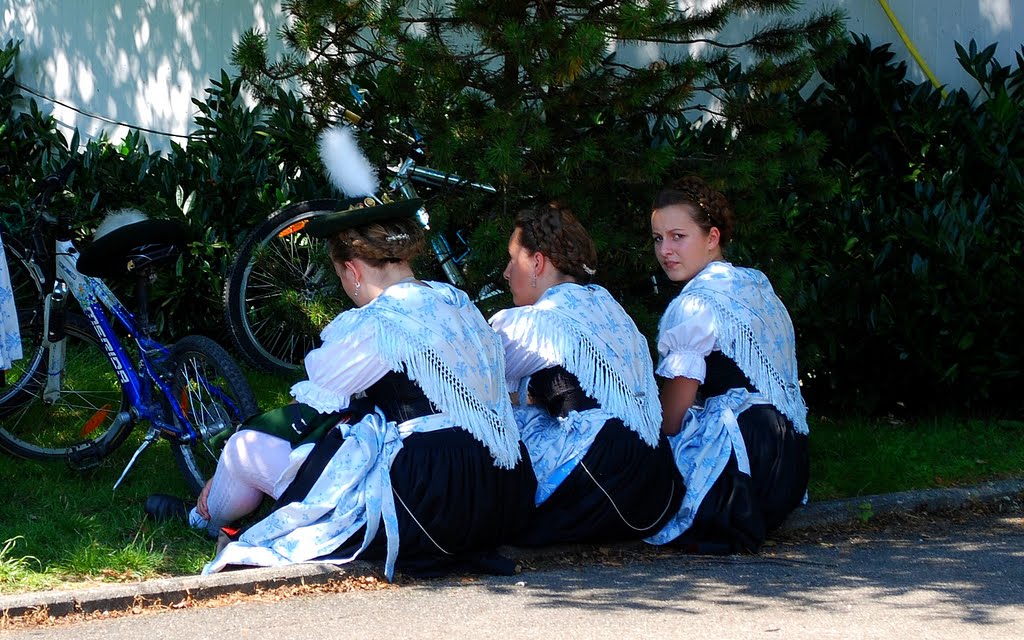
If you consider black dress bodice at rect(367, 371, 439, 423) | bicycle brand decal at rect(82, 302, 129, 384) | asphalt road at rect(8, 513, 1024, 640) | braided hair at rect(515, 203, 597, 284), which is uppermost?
braided hair at rect(515, 203, 597, 284)

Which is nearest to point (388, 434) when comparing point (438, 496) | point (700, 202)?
point (438, 496)

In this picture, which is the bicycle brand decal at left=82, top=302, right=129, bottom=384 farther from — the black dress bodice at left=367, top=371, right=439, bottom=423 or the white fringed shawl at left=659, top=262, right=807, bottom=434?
the white fringed shawl at left=659, top=262, right=807, bottom=434

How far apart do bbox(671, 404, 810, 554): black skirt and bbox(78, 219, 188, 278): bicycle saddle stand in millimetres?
2458

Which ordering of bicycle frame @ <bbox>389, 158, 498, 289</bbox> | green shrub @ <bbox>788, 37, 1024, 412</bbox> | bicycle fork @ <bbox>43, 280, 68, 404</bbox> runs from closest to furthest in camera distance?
bicycle fork @ <bbox>43, 280, 68, 404</bbox>, bicycle frame @ <bbox>389, 158, 498, 289</bbox>, green shrub @ <bbox>788, 37, 1024, 412</bbox>

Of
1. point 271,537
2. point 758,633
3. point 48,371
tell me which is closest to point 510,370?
point 271,537

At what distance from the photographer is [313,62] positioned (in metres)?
6.13

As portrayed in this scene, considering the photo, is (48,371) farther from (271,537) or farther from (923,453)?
(923,453)

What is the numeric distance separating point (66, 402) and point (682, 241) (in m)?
2.88

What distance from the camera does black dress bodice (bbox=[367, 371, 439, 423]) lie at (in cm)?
455

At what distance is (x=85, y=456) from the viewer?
233 inches

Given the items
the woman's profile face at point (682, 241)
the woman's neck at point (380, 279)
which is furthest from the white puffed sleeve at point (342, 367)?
the woman's profile face at point (682, 241)

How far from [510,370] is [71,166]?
232cm

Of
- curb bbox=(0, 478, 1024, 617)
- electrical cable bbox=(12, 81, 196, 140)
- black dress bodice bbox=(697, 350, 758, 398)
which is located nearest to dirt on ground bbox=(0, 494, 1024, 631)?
curb bbox=(0, 478, 1024, 617)

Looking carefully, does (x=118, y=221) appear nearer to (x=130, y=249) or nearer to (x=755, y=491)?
(x=130, y=249)
